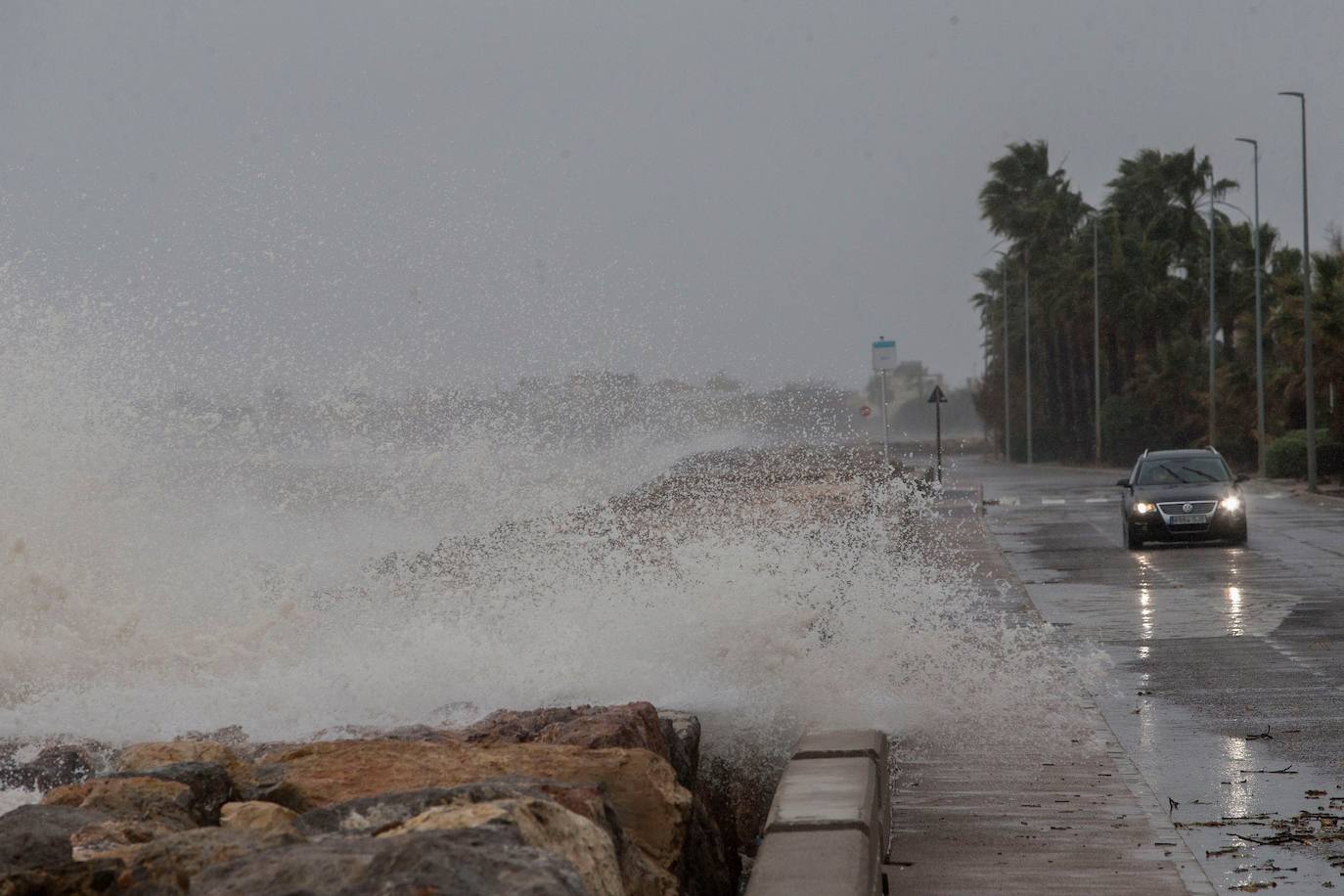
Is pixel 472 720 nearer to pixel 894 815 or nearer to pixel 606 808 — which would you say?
pixel 894 815

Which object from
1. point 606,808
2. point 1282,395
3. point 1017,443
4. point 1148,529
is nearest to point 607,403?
point 1148,529

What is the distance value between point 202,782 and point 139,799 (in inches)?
13.6

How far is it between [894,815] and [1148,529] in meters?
18.3

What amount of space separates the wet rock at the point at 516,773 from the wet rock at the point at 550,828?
779mm

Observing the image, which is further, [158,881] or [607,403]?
[607,403]

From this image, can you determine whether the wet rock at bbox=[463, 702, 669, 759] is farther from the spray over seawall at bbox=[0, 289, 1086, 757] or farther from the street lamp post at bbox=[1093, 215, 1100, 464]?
the street lamp post at bbox=[1093, 215, 1100, 464]

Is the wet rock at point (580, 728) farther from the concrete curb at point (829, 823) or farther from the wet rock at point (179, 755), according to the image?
the wet rock at point (179, 755)

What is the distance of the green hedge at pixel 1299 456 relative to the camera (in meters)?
46.1

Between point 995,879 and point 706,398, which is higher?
point 706,398

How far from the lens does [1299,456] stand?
47.9 metres

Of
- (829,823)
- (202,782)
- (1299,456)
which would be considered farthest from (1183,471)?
(1299,456)

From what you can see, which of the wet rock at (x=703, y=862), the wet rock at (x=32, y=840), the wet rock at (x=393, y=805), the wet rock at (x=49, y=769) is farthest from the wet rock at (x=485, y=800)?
the wet rock at (x=49, y=769)

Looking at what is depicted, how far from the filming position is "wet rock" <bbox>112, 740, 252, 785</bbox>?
5938 millimetres

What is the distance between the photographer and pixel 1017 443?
87.3 m
